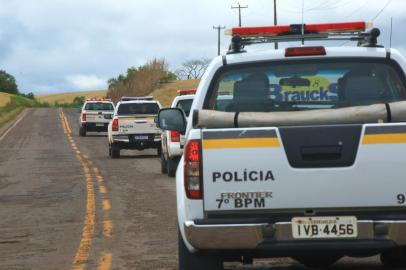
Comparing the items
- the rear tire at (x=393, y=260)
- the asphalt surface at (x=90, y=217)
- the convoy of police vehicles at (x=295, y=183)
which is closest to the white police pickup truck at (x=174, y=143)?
the asphalt surface at (x=90, y=217)

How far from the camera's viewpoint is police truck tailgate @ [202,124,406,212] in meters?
6.29

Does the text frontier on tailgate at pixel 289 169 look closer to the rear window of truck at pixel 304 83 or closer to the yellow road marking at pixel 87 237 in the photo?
the rear window of truck at pixel 304 83

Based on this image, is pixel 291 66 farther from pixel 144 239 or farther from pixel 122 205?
pixel 122 205

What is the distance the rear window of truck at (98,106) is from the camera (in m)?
45.8

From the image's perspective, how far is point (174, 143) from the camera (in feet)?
63.5

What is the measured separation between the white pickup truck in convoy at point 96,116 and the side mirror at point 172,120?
37.6 m

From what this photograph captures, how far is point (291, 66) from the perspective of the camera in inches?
287

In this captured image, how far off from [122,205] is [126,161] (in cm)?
1223

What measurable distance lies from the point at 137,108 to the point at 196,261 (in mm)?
21221

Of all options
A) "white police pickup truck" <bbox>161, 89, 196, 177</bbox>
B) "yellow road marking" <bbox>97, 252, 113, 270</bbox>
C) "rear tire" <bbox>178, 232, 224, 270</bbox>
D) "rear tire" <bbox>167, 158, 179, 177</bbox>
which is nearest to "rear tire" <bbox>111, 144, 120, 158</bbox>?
"white police pickup truck" <bbox>161, 89, 196, 177</bbox>

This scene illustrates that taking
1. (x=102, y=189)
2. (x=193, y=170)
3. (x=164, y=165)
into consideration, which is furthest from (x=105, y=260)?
(x=164, y=165)

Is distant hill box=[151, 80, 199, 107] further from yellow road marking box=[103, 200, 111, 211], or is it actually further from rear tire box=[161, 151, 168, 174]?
yellow road marking box=[103, 200, 111, 211]

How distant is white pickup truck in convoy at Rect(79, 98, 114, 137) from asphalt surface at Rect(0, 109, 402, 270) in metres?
17.1

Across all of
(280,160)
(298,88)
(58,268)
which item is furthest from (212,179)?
(58,268)
